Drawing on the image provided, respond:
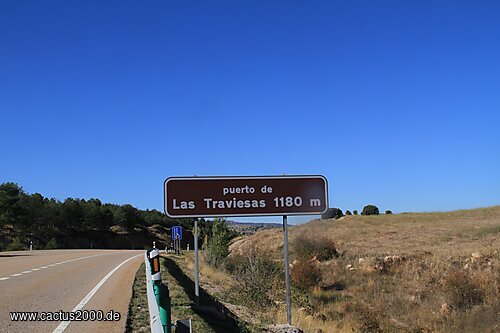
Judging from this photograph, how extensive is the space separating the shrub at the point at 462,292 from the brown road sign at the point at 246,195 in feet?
54.3

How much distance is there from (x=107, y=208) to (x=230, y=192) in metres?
93.8

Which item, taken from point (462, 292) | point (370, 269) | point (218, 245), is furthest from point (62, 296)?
point (370, 269)

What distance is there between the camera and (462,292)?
2355 centimetres

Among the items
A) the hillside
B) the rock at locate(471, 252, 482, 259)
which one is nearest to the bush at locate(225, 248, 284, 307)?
the hillside

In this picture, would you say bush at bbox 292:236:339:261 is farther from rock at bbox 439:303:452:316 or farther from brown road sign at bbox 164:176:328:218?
brown road sign at bbox 164:176:328:218

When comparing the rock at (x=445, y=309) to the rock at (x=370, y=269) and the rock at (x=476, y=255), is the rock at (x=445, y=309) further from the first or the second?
the rock at (x=370, y=269)

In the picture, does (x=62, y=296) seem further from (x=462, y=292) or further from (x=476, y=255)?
(x=476, y=255)

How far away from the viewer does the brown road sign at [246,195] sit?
9.58 metres

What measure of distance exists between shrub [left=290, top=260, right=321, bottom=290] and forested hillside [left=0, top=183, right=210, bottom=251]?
76.5ft

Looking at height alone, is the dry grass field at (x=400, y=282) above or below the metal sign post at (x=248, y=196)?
below

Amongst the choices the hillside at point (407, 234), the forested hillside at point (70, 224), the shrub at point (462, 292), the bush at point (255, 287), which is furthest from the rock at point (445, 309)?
the forested hillside at point (70, 224)

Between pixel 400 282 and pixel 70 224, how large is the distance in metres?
68.2

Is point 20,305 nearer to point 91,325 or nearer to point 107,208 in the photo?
point 91,325

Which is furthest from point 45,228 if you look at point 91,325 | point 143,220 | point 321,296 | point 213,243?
point 91,325
